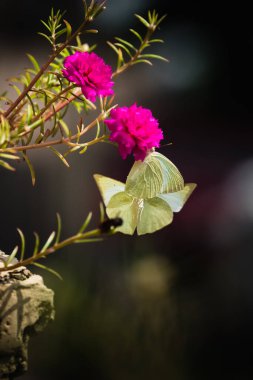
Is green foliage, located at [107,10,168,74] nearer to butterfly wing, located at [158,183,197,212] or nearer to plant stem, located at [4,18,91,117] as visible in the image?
plant stem, located at [4,18,91,117]

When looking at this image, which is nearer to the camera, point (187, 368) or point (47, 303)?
point (47, 303)

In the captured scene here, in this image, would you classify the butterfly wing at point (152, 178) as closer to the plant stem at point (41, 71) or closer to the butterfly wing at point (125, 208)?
the butterfly wing at point (125, 208)

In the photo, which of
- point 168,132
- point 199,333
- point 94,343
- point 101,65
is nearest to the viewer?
point 101,65

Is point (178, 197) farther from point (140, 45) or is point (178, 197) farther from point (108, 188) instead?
point (140, 45)

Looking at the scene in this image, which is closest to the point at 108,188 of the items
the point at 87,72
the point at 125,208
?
the point at 125,208

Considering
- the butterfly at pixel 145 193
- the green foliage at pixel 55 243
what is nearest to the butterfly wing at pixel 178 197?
the butterfly at pixel 145 193

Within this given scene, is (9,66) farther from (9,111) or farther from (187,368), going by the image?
(187,368)

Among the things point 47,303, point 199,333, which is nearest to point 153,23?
point 47,303
